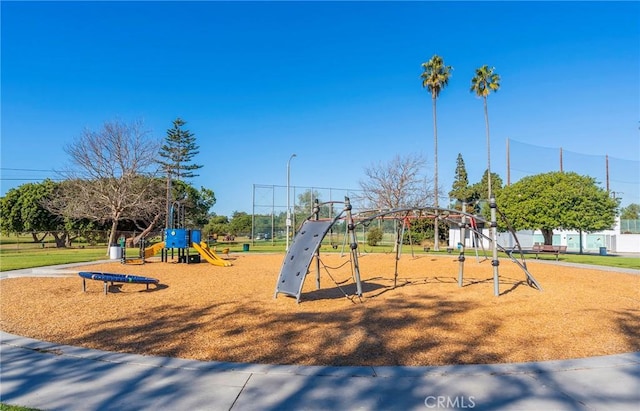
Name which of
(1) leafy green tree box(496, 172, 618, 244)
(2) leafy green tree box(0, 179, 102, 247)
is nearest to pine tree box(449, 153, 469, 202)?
(1) leafy green tree box(496, 172, 618, 244)

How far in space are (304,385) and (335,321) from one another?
9.81ft

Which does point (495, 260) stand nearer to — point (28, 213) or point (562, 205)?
point (562, 205)

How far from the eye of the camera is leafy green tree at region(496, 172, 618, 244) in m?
28.2

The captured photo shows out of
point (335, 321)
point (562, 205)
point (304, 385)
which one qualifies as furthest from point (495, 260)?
point (562, 205)

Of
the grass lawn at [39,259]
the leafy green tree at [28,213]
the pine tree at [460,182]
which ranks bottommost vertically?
the grass lawn at [39,259]

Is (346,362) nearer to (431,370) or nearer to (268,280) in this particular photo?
(431,370)

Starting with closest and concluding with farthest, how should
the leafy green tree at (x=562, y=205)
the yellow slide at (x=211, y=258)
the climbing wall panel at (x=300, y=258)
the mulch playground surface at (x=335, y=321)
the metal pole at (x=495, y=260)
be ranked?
the mulch playground surface at (x=335, y=321) < the climbing wall panel at (x=300, y=258) < the metal pole at (x=495, y=260) < the yellow slide at (x=211, y=258) < the leafy green tree at (x=562, y=205)

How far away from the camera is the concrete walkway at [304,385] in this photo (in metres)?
3.62

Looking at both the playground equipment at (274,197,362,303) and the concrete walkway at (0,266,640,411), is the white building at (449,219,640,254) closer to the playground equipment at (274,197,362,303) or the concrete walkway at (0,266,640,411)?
the playground equipment at (274,197,362,303)

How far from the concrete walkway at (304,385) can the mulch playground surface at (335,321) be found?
37 cm

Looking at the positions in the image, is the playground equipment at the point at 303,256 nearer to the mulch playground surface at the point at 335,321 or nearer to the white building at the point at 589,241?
the mulch playground surface at the point at 335,321

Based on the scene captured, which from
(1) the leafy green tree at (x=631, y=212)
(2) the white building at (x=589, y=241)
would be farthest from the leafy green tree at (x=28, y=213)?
(1) the leafy green tree at (x=631, y=212)

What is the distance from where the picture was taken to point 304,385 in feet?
13.3

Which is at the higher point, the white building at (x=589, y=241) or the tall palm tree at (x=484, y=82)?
the tall palm tree at (x=484, y=82)
